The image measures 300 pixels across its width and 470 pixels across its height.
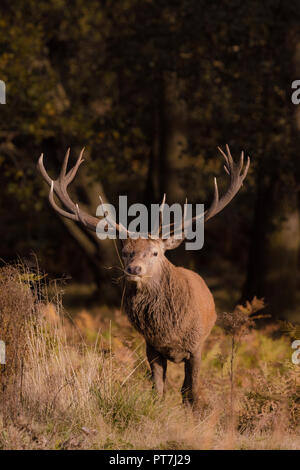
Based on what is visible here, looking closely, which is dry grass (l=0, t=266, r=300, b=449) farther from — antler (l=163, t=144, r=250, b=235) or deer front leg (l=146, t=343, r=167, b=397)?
antler (l=163, t=144, r=250, b=235)

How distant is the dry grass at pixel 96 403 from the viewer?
19.0 feet

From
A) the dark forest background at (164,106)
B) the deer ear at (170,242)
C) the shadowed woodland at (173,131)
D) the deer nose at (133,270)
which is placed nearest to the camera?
the deer nose at (133,270)

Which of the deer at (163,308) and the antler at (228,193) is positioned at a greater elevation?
the antler at (228,193)

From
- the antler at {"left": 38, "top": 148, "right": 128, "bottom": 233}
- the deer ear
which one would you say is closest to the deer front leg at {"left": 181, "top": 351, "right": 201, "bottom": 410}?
the deer ear

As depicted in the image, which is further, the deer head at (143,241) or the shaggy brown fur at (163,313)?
the shaggy brown fur at (163,313)

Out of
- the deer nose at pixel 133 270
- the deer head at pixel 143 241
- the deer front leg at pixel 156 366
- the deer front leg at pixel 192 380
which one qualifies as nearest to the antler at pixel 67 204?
the deer head at pixel 143 241

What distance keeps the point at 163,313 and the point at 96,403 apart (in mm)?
1077

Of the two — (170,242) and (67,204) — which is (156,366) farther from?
(67,204)

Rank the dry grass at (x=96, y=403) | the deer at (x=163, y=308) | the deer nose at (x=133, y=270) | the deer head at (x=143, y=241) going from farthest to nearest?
the deer at (x=163, y=308), the deer head at (x=143, y=241), the deer nose at (x=133, y=270), the dry grass at (x=96, y=403)

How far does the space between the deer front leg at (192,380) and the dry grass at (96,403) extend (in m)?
0.11

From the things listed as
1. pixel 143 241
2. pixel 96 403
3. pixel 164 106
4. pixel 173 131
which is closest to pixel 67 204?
pixel 143 241

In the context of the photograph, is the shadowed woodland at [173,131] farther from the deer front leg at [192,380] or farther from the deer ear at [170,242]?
the deer ear at [170,242]

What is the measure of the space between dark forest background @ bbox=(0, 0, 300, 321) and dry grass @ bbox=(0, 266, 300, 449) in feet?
14.2
